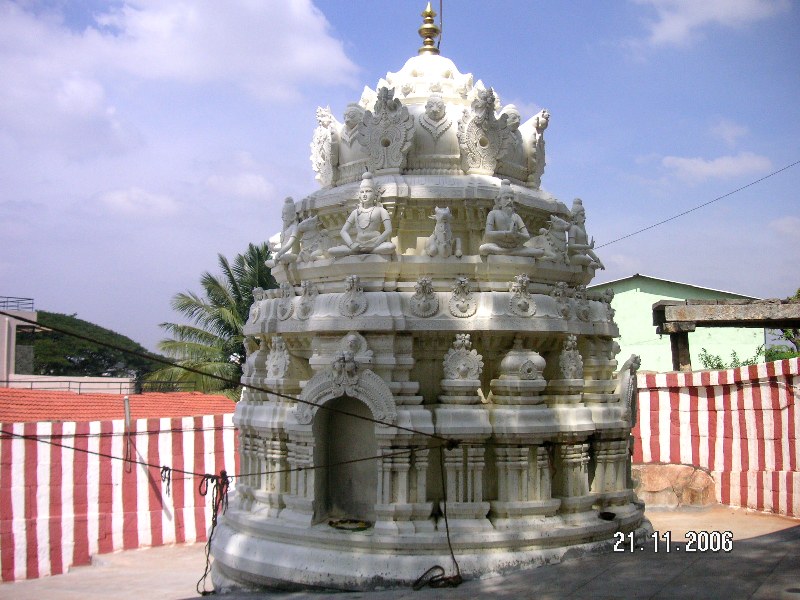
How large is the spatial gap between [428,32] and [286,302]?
214 inches

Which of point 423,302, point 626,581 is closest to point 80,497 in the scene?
point 423,302

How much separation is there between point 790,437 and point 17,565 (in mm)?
14592

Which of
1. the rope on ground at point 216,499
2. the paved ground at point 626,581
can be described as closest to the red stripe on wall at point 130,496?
the paved ground at point 626,581

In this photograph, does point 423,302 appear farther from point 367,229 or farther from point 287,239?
point 287,239

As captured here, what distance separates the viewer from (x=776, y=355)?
26.6 meters

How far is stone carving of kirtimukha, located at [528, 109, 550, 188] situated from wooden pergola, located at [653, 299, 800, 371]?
6657 millimetres

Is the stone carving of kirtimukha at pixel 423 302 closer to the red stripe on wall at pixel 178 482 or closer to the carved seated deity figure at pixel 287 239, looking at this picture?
the carved seated deity figure at pixel 287 239

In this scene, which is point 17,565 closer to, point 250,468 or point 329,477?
point 250,468

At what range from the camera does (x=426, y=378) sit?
10.6 m

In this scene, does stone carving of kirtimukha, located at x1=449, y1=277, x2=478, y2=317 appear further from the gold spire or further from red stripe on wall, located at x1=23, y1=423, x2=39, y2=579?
red stripe on wall, located at x1=23, y1=423, x2=39, y2=579

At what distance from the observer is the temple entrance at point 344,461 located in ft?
34.3

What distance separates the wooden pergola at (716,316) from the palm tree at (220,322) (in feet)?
39.8

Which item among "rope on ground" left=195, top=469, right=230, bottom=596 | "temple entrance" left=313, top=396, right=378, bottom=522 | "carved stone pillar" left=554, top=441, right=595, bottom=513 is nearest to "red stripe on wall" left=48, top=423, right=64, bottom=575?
"rope on ground" left=195, top=469, right=230, bottom=596

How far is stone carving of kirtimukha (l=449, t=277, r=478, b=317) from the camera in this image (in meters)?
10.4
